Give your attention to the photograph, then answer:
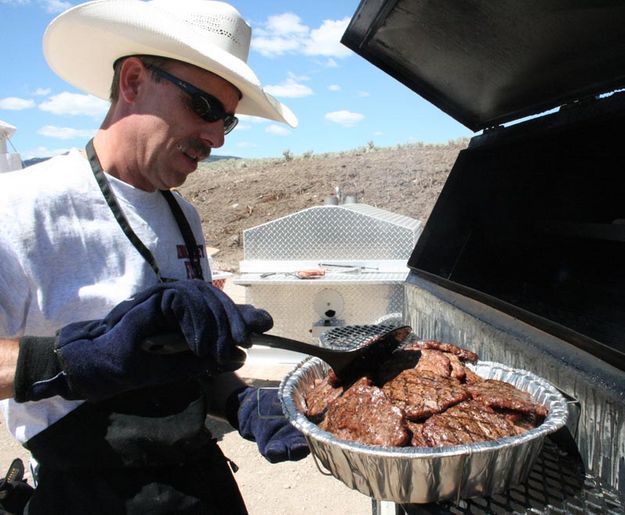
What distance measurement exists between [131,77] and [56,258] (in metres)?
0.70

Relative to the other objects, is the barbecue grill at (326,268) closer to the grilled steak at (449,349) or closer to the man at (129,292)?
the grilled steak at (449,349)

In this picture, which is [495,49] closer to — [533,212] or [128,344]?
[533,212]

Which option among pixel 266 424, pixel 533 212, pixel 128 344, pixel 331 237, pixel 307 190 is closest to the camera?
pixel 128 344

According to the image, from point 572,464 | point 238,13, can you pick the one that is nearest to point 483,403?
point 572,464

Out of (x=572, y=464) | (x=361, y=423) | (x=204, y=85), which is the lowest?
(x=572, y=464)

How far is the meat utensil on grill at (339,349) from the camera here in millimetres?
1354

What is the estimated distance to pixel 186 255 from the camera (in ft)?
6.23

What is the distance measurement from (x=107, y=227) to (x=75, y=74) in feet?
2.84

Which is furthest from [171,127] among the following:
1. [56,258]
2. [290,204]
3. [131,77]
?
[290,204]

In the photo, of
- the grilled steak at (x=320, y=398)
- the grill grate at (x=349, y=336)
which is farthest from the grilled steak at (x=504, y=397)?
the grill grate at (x=349, y=336)

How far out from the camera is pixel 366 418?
4.61 feet

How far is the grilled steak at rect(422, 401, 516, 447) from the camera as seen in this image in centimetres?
131

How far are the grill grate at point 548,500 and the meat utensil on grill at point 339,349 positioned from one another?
1.56 ft

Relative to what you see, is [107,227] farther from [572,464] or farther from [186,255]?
[572,464]
